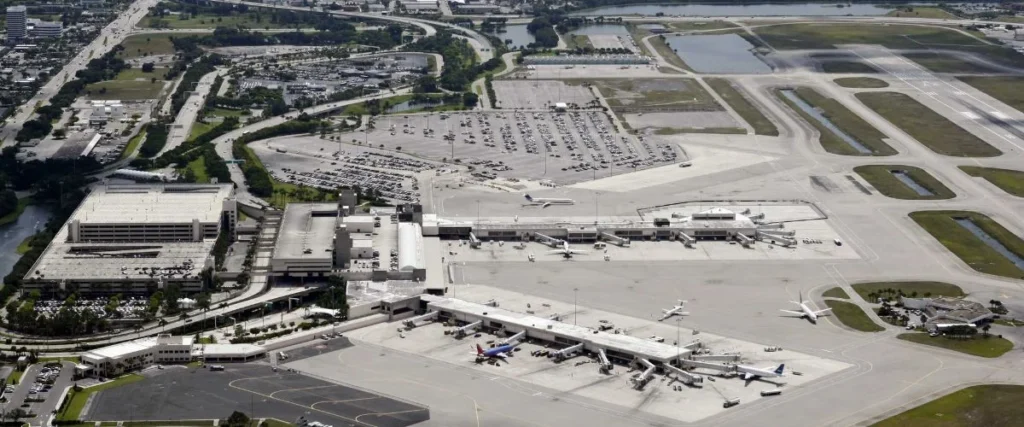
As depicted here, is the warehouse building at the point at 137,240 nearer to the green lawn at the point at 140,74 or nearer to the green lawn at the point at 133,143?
the green lawn at the point at 133,143

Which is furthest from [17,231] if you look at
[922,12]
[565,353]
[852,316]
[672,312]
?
[922,12]

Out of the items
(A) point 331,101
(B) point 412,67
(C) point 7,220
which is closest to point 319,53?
(B) point 412,67

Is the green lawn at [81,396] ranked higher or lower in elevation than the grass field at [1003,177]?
lower

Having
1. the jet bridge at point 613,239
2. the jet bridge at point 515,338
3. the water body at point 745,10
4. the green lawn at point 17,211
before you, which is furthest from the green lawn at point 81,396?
the water body at point 745,10

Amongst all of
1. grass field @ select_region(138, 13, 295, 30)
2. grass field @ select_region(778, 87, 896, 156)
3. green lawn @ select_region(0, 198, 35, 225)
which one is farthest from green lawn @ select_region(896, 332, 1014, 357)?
grass field @ select_region(138, 13, 295, 30)

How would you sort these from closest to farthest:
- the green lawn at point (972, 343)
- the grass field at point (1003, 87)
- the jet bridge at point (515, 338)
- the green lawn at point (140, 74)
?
the jet bridge at point (515, 338)
the green lawn at point (972, 343)
the grass field at point (1003, 87)
the green lawn at point (140, 74)

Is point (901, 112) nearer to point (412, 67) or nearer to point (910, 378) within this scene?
point (412, 67)
